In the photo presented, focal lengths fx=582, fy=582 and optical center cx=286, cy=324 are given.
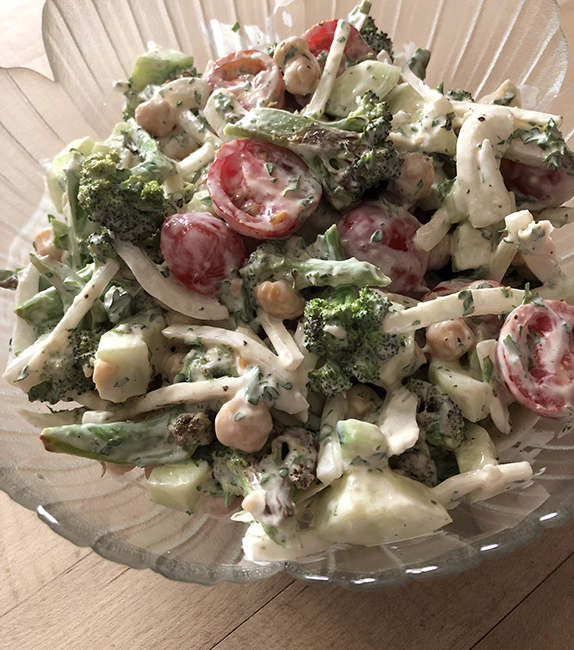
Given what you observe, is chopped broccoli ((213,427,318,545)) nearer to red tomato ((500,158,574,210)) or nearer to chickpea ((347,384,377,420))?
chickpea ((347,384,377,420))

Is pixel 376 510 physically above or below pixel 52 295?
below

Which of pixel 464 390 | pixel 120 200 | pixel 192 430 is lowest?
pixel 464 390

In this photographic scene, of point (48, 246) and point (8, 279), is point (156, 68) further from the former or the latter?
point (8, 279)

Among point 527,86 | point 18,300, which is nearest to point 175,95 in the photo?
point 18,300

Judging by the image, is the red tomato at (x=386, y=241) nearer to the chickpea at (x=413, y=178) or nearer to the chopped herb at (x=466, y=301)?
the chickpea at (x=413, y=178)

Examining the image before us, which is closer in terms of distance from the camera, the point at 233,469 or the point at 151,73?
the point at 233,469

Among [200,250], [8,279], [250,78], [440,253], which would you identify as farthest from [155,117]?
[440,253]
